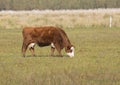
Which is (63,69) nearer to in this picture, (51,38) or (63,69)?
(63,69)

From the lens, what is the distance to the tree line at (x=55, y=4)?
5340 inches

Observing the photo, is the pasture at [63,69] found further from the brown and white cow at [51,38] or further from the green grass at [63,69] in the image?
the brown and white cow at [51,38]

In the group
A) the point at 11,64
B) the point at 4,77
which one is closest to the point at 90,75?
the point at 4,77

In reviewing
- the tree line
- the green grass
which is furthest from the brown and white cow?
the tree line

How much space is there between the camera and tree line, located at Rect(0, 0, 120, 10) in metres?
136

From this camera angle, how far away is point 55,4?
138500mm

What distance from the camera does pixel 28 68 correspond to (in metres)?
17.9

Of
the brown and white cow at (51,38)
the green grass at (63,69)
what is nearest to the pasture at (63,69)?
the green grass at (63,69)

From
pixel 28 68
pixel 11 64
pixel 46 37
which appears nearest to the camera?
pixel 28 68

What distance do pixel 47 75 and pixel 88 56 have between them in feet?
22.4

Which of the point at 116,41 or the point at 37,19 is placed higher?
the point at 116,41

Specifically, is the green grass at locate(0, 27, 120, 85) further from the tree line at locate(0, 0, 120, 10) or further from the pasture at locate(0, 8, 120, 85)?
the tree line at locate(0, 0, 120, 10)

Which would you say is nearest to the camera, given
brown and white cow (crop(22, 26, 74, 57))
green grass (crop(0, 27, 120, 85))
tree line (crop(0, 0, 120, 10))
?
green grass (crop(0, 27, 120, 85))

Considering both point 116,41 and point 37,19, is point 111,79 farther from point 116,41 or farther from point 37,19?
point 37,19
